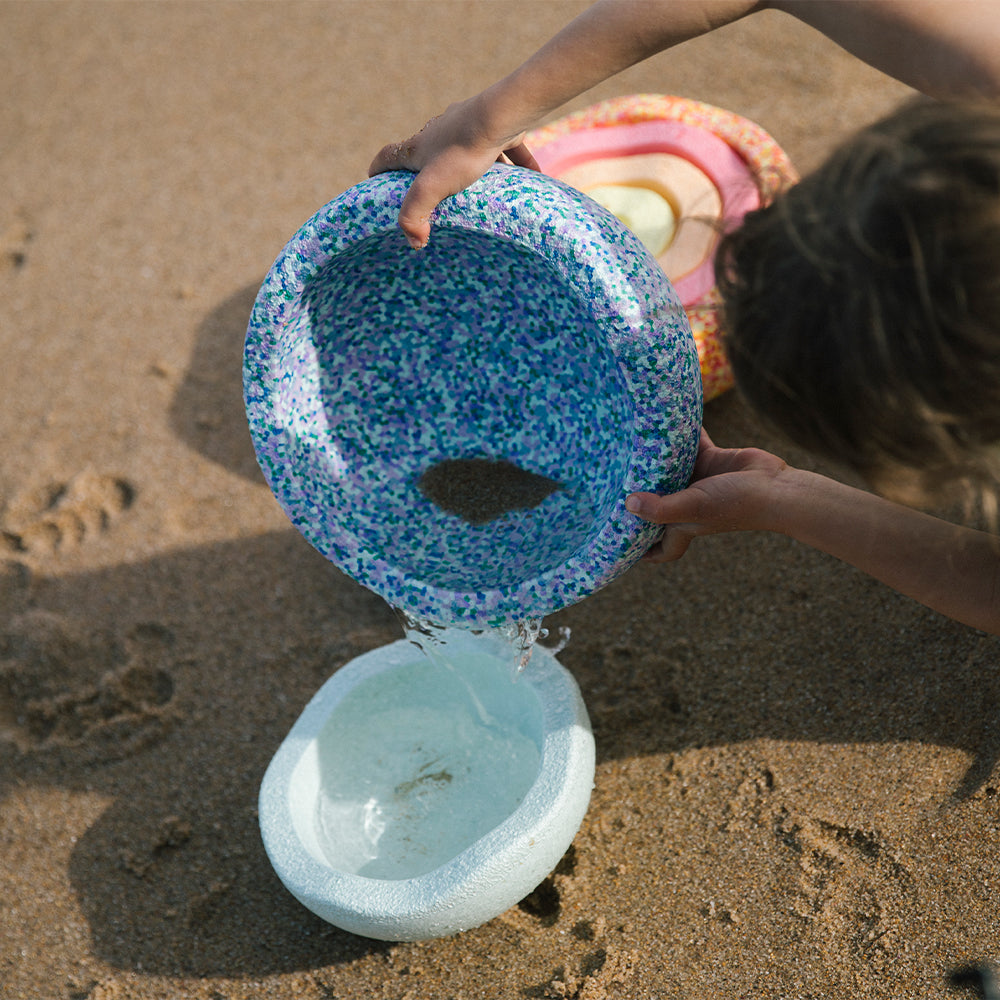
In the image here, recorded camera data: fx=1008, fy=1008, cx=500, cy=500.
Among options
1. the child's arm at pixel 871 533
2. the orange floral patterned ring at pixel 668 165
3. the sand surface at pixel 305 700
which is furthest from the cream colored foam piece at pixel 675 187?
the child's arm at pixel 871 533

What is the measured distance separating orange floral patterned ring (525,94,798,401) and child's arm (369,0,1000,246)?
2.91 feet

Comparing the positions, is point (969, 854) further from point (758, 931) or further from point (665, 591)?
point (665, 591)

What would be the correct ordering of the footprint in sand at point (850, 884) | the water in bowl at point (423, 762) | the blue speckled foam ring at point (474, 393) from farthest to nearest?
1. the water in bowl at point (423, 762)
2. the footprint in sand at point (850, 884)
3. the blue speckled foam ring at point (474, 393)

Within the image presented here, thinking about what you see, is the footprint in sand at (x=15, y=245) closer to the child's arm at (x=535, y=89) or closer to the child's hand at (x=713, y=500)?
the child's arm at (x=535, y=89)

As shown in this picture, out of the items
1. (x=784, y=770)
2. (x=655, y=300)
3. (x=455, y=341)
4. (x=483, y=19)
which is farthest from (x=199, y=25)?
(x=784, y=770)

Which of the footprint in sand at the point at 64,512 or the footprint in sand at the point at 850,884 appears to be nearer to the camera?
the footprint in sand at the point at 850,884

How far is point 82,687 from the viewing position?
2281 mm

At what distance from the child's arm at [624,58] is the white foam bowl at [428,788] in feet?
2.80

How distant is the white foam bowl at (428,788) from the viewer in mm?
1591

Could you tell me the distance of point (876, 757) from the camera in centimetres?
190

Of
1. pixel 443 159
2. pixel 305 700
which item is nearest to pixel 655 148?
pixel 443 159

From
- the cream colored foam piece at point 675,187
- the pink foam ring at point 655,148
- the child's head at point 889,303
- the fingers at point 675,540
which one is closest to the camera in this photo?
the child's head at point 889,303

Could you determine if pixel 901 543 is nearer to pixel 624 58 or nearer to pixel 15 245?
pixel 624 58

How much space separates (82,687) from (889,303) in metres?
1.90
